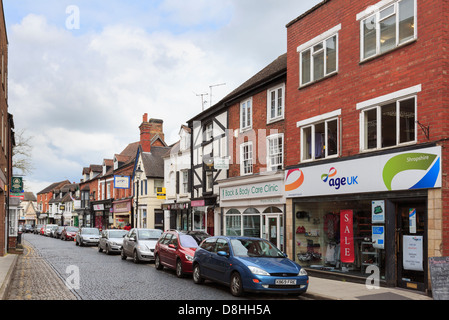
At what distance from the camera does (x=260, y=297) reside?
10.9 metres

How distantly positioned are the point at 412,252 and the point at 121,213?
36.7 meters

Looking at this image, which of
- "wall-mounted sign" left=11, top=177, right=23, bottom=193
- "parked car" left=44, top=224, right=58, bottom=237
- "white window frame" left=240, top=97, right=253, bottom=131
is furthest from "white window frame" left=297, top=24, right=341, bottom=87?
"parked car" left=44, top=224, right=58, bottom=237

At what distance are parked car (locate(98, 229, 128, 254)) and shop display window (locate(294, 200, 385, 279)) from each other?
1147cm

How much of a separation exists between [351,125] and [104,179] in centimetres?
4202

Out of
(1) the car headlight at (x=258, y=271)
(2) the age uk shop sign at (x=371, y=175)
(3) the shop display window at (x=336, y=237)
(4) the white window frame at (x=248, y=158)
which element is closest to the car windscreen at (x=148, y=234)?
(4) the white window frame at (x=248, y=158)

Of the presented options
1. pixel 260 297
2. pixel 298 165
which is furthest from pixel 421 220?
pixel 298 165

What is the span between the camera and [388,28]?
13.0 meters

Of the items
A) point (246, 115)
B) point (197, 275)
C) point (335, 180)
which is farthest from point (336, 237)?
point (246, 115)

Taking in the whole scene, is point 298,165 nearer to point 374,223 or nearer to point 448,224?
point 374,223

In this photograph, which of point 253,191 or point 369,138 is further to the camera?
point 253,191

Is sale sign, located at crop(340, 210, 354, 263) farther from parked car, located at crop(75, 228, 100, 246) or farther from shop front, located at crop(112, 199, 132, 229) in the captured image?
shop front, located at crop(112, 199, 132, 229)

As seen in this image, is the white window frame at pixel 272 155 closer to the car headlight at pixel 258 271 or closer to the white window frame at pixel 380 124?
the white window frame at pixel 380 124

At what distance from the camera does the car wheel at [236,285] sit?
35.3 ft

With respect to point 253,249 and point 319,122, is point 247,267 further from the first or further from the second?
point 319,122
